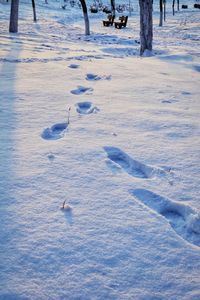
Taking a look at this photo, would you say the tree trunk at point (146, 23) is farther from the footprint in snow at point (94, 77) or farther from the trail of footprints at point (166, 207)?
the trail of footprints at point (166, 207)

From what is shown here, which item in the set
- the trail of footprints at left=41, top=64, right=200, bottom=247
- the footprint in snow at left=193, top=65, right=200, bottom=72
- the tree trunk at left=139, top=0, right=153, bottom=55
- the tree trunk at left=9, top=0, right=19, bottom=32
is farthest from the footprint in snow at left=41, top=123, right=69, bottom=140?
the tree trunk at left=9, top=0, right=19, bottom=32

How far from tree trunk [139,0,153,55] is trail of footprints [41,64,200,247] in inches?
215

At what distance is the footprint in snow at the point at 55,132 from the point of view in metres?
2.43

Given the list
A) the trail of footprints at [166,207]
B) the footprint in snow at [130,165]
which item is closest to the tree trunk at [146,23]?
the footprint in snow at [130,165]

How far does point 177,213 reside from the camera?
5.40ft

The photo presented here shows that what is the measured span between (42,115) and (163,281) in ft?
6.50

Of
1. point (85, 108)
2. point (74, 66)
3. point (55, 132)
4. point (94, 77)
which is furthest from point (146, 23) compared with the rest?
point (55, 132)

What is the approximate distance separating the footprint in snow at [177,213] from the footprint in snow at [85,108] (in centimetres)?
137

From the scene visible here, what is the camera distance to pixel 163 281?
122 cm

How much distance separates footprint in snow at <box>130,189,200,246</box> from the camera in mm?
1488

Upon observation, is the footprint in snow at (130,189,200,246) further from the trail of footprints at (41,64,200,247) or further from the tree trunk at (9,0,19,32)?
the tree trunk at (9,0,19,32)

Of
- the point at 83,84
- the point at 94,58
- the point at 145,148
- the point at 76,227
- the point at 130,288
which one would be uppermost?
the point at 94,58

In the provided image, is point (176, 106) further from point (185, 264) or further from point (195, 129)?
point (185, 264)

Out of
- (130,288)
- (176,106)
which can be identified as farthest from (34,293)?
(176,106)
